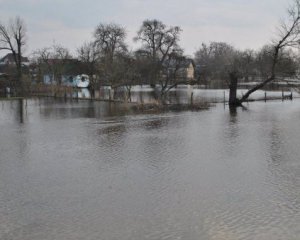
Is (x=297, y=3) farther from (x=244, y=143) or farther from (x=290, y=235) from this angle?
(x=290, y=235)

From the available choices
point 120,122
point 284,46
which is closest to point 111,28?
point 284,46

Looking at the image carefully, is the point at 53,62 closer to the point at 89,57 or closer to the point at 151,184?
the point at 89,57

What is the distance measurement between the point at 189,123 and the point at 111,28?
54.5m

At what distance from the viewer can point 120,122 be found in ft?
79.6

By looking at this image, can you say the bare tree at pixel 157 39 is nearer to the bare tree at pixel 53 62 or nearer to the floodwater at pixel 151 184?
the bare tree at pixel 53 62

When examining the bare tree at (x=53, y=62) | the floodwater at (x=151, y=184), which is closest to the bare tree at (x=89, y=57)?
the bare tree at (x=53, y=62)

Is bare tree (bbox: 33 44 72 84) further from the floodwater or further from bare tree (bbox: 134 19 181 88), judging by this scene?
the floodwater

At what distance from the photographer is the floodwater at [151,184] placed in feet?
25.0

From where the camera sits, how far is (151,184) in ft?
34.7

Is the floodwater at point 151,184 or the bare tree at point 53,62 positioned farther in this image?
the bare tree at point 53,62

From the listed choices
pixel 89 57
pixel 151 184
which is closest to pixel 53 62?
pixel 89 57

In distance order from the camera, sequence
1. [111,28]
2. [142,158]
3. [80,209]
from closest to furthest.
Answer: [80,209] < [142,158] < [111,28]

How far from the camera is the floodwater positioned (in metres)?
7.63

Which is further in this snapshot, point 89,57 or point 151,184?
point 89,57
